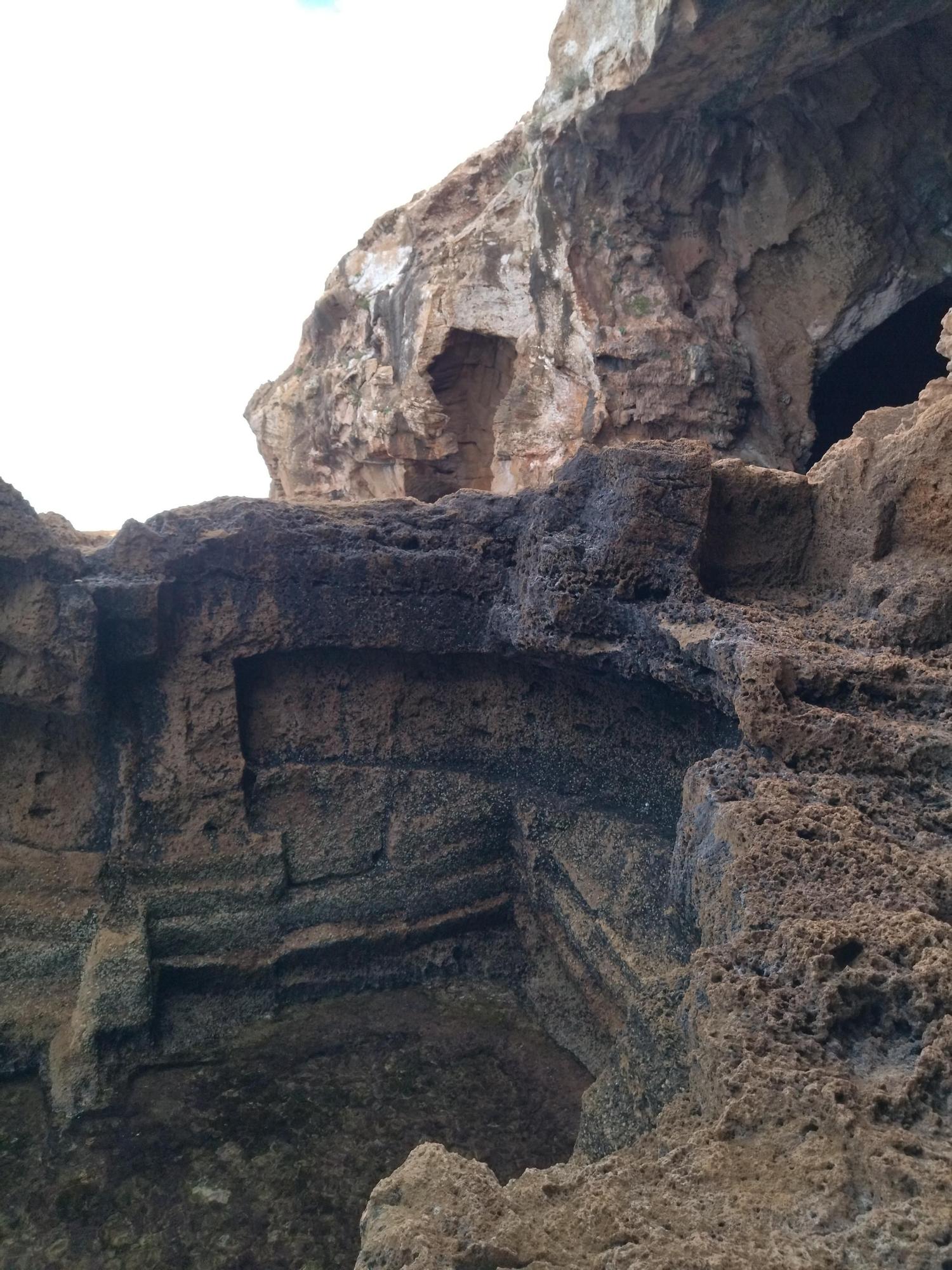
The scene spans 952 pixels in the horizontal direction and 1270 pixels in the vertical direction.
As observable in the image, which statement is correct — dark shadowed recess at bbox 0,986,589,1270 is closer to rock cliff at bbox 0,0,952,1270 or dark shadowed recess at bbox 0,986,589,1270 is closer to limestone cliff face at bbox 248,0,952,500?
rock cliff at bbox 0,0,952,1270

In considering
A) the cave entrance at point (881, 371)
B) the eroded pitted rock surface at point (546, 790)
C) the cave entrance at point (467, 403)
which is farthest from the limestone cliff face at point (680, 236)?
the eroded pitted rock surface at point (546, 790)

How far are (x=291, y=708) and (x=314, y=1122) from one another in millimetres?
2459

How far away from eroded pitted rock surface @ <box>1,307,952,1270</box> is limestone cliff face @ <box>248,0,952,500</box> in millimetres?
2144

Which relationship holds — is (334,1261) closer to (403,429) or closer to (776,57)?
(776,57)

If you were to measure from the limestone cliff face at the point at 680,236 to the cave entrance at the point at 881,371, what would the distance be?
2.16 ft

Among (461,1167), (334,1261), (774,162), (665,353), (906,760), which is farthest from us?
(665,353)

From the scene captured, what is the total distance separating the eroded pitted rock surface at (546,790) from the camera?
2.92 meters

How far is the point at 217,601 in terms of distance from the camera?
19.7 feet

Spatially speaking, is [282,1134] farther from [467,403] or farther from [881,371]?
[881,371]

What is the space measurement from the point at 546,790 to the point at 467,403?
680 centimetres

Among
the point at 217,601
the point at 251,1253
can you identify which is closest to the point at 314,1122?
the point at 251,1253

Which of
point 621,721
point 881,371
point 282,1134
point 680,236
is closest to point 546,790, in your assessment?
point 621,721

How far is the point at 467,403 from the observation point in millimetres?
11859

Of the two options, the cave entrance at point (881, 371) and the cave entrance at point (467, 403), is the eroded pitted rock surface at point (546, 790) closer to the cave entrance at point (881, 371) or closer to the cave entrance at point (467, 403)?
the cave entrance at point (881, 371)
